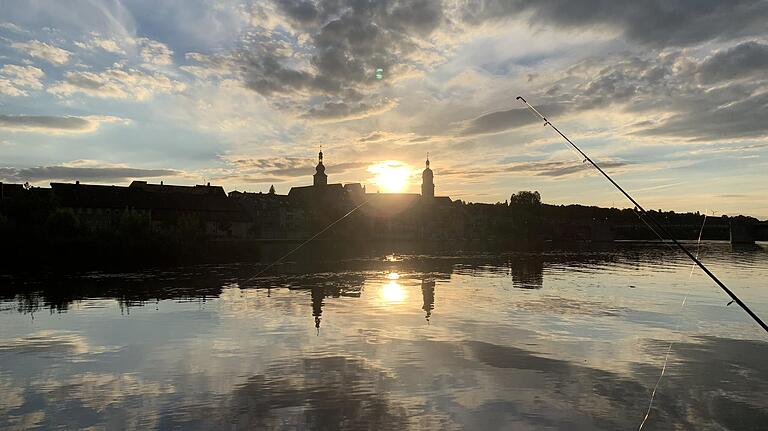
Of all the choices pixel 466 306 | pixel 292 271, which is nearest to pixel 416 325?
pixel 466 306

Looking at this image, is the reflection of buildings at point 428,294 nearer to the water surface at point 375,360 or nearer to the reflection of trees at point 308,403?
the water surface at point 375,360

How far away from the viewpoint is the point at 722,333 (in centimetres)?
2156

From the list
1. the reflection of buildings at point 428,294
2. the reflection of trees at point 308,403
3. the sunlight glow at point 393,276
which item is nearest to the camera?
the reflection of trees at point 308,403

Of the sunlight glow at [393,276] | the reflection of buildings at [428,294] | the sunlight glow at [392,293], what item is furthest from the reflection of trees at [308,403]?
the sunlight glow at [393,276]

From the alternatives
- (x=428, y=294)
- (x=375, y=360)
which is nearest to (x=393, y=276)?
(x=428, y=294)

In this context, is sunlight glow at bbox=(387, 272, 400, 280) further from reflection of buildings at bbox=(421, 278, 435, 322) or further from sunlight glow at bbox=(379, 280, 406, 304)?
sunlight glow at bbox=(379, 280, 406, 304)

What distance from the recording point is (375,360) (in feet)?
54.3

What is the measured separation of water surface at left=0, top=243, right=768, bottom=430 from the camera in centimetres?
1213

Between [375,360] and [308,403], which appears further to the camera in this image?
[375,360]

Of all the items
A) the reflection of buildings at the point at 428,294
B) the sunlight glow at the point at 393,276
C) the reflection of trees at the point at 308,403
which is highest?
the sunlight glow at the point at 393,276

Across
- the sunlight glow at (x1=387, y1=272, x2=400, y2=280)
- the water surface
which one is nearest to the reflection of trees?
the water surface

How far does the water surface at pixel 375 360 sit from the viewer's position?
39.8ft

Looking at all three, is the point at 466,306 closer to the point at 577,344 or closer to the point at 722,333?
the point at 577,344

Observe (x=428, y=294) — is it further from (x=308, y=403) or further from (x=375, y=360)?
(x=308, y=403)
